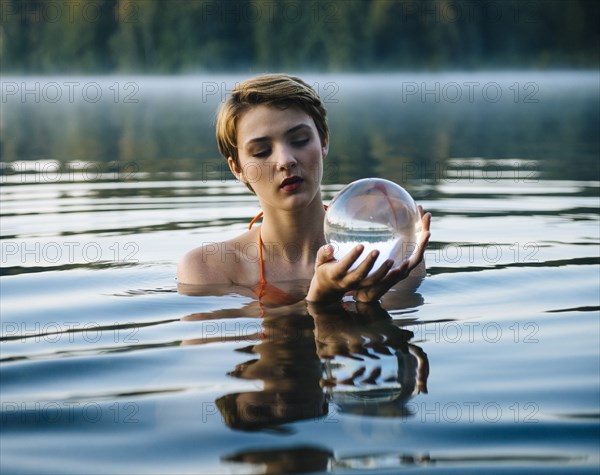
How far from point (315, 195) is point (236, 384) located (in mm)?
1911

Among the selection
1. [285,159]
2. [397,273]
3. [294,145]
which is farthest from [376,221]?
[294,145]

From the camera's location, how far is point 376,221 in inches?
176

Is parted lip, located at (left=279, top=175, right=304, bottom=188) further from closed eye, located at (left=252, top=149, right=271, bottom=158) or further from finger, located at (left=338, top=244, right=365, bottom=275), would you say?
finger, located at (left=338, top=244, right=365, bottom=275)

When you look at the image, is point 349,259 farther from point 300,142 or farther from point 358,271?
point 300,142

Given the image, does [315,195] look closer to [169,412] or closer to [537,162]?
[169,412]

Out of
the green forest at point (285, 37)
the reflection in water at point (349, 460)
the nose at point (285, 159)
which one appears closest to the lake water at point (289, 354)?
the reflection in water at point (349, 460)

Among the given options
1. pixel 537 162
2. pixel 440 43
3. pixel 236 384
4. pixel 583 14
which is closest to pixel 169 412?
pixel 236 384

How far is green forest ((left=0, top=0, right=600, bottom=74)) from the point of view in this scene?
103375 mm

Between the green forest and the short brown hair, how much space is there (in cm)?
9845

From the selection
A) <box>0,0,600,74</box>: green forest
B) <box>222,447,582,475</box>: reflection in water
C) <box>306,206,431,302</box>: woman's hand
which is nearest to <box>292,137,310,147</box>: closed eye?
<box>306,206,431,302</box>: woman's hand

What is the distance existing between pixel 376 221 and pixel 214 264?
68.5 inches

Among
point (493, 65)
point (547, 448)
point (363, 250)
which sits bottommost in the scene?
point (547, 448)

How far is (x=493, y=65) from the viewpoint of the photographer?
107 m

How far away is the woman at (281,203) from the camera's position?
4559 millimetres
